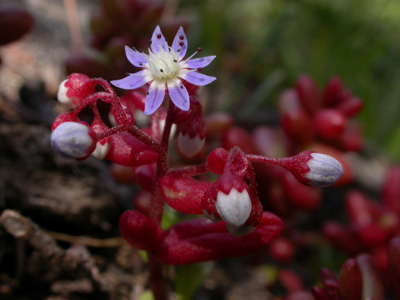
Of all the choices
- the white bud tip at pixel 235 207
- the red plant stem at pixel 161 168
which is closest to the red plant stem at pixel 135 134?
the red plant stem at pixel 161 168

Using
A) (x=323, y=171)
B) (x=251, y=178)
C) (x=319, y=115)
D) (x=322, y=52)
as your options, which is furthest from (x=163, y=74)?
(x=322, y=52)

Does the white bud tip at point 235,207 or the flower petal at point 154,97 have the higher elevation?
the flower petal at point 154,97

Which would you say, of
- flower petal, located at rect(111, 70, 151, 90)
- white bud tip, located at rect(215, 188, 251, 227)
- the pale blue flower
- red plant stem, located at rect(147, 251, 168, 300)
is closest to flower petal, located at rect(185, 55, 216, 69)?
the pale blue flower

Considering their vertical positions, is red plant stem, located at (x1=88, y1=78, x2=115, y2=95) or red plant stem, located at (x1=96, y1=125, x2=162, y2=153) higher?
red plant stem, located at (x1=88, y1=78, x2=115, y2=95)

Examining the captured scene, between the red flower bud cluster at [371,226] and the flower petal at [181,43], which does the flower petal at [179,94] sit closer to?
the flower petal at [181,43]

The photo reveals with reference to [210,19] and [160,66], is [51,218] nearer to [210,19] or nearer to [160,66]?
[160,66]

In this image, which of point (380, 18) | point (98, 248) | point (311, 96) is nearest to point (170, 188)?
point (98, 248)

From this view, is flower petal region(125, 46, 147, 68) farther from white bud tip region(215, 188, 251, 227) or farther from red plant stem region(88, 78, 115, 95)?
white bud tip region(215, 188, 251, 227)
